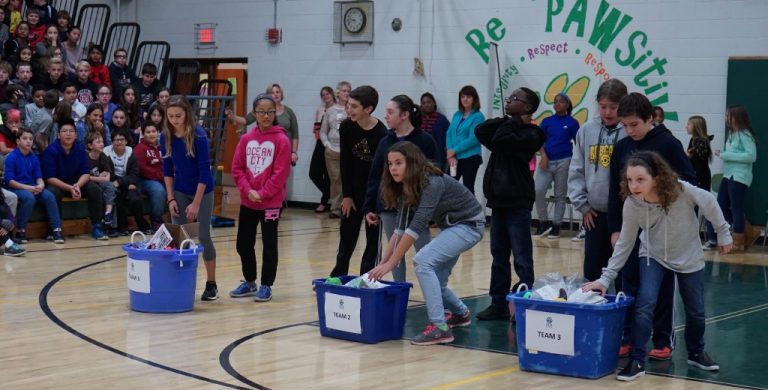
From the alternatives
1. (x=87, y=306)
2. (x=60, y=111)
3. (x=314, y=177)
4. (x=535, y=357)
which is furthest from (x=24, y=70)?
(x=535, y=357)

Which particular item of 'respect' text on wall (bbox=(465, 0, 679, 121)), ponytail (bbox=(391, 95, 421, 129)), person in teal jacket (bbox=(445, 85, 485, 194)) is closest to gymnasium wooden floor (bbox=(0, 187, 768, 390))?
ponytail (bbox=(391, 95, 421, 129))

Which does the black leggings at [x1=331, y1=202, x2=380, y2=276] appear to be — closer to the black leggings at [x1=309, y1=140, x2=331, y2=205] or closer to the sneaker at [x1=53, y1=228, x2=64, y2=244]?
the sneaker at [x1=53, y1=228, x2=64, y2=244]

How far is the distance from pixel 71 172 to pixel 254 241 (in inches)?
162

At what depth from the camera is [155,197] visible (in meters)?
11.4

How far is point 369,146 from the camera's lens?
23.7ft

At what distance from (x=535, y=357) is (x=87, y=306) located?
3.16 metres

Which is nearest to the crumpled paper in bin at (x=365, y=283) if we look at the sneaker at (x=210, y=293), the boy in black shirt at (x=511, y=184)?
the boy in black shirt at (x=511, y=184)

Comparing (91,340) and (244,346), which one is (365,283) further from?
(91,340)

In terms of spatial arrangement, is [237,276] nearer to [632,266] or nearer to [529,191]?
[529,191]

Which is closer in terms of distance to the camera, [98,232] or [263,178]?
[263,178]

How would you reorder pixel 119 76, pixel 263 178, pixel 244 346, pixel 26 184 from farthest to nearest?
1. pixel 119 76
2. pixel 26 184
3. pixel 263 178
4. pixel 244 346

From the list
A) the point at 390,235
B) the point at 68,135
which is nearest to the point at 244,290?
the point at 390,235

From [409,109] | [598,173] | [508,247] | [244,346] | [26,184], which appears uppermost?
[409,109]

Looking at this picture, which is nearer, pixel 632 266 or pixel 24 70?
pixel 632 266
